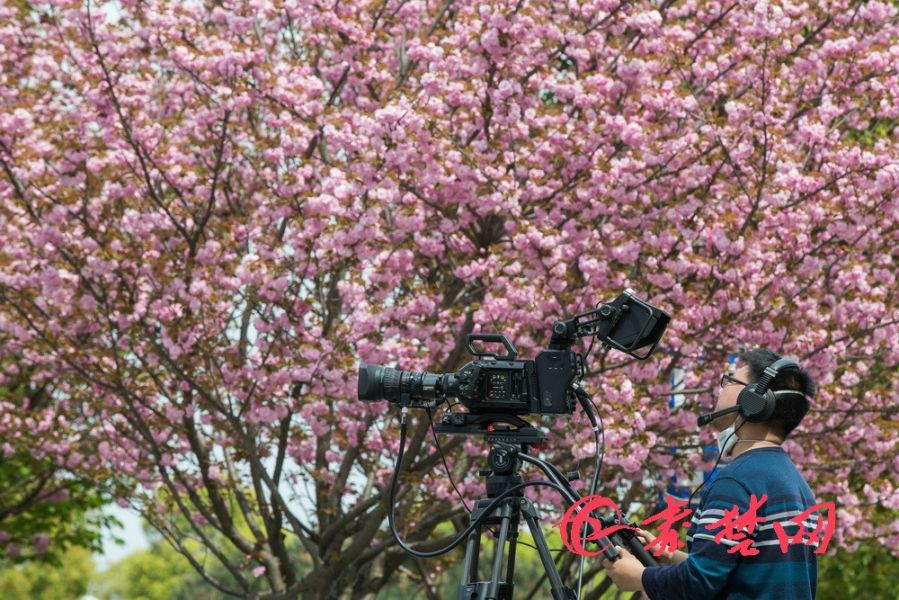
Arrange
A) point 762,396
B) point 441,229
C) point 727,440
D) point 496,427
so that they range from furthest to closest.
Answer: point 441,229
point 496,427
point 727,440
point 762,396

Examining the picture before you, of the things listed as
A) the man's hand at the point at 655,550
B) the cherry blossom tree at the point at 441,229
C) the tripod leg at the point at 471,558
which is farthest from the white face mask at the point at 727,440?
the cherry blossom tree at the point at 441,229

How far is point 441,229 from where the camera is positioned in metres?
8.90

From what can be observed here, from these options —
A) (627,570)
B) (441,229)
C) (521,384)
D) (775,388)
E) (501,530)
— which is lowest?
(627,570)

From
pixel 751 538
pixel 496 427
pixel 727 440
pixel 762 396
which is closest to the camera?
pixel 751 538

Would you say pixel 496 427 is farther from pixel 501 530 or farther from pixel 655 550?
pixel 655 550

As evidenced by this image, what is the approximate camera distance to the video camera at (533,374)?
349cm

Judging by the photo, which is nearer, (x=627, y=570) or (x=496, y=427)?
(x=627, y=570)

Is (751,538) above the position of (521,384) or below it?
below

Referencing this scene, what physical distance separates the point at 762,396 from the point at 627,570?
23.7 inches

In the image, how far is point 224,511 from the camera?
979 cm

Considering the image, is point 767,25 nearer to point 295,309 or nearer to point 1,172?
point 295,309

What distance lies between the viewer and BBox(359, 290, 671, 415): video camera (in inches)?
137

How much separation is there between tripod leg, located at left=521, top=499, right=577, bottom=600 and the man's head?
60cm

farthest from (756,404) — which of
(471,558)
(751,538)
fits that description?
(471,558)
